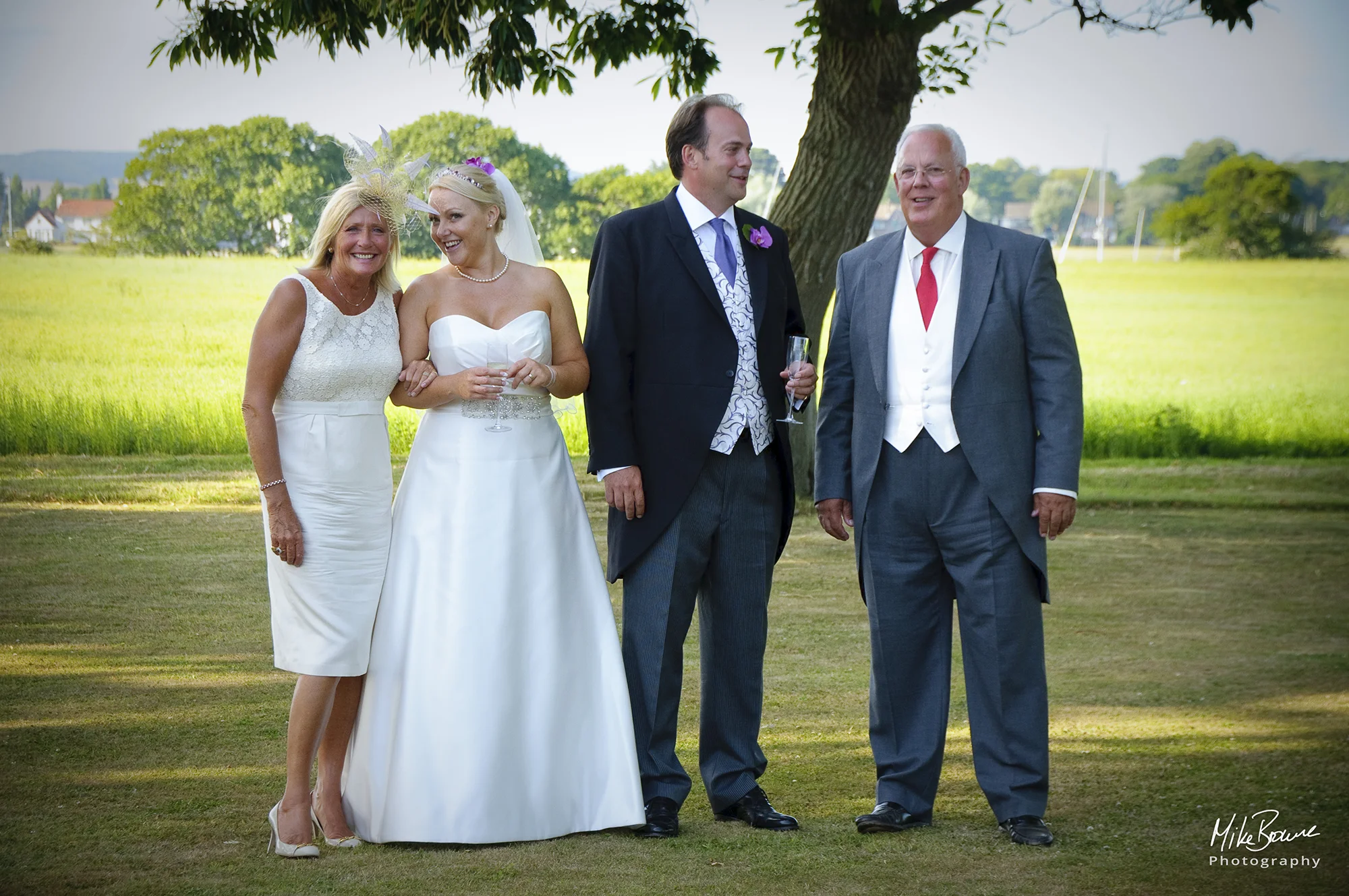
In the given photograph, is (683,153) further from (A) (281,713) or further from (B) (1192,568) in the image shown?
(B) (1192,568)

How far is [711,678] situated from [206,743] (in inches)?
77.0

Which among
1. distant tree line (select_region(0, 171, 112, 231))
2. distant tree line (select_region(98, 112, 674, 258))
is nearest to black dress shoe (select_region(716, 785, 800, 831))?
distant tree line (select_region(98, 112, 674, 258))

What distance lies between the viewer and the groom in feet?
11.5

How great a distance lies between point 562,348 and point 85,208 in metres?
9.65

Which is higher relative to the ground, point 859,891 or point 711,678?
point 711,678

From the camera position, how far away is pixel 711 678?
3.65 metres

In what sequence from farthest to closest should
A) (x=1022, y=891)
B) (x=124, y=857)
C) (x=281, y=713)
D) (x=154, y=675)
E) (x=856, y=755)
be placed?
(x=154, y=675)
(x=281, y=713)
(x=856, y=755)
(x=124, y=857)
(x=1022, y=891)

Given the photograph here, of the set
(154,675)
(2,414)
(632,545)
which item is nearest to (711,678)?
(632,545)

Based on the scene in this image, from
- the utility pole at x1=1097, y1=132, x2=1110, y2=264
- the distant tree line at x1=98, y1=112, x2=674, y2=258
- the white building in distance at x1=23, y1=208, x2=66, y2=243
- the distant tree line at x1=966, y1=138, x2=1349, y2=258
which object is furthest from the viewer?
the utility pole at x1=1097, y1=132, x2=1110, y2=264

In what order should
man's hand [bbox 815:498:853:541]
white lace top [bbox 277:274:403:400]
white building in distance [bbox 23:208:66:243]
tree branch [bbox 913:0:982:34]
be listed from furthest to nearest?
white building in distance [bbox 23:208:66:243] < tree branch [bbox 913:0:982:34] < man's hand [bbox 815:498:853:541] < white lace top [bbox 277:274:403:400]

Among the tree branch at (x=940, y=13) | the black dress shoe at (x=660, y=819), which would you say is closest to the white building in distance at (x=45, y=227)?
the tree branch at (x=940, y=13)

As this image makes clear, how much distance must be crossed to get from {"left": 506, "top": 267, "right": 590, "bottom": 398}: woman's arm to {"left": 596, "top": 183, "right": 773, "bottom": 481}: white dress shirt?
0.87 feet

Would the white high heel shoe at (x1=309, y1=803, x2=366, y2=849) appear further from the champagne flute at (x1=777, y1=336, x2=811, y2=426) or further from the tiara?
the tiara

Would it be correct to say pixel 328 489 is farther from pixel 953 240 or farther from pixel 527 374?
pixel 953 240
